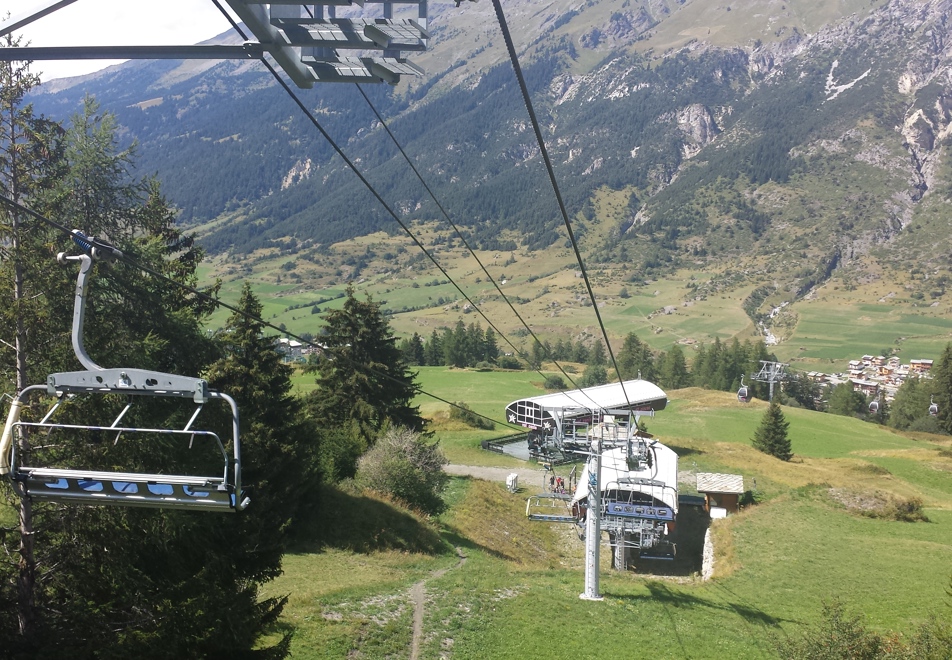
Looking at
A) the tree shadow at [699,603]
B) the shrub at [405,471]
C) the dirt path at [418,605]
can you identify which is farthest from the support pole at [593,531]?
the shrub at [405,471]

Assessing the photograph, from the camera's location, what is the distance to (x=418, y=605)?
23672 millimetres

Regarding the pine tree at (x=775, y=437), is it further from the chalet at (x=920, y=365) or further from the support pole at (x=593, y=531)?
the chalet at (x=920, y=365)

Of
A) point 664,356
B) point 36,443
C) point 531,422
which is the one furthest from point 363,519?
point 664,356

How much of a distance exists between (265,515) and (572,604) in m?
11.1

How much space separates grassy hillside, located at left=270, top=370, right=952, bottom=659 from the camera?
21.7 metres

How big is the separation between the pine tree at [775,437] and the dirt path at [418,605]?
113 ft

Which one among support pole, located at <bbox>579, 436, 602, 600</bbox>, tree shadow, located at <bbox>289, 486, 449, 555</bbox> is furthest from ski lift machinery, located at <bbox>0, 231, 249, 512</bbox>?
tree shadow, located at <bbox>289, 486, 449, 555</bbox>

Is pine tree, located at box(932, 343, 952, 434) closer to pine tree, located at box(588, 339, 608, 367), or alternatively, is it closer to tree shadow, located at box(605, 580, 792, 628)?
pine tree, located at box(588, 339, 608, 367)

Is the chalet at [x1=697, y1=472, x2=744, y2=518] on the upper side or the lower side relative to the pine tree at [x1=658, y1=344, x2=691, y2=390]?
lower

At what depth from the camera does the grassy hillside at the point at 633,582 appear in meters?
21.7

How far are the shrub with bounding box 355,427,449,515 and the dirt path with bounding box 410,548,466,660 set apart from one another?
5886mm

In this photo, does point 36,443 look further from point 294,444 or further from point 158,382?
point 294,444

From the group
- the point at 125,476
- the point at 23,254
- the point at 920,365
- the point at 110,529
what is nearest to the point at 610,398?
the point at 110,529

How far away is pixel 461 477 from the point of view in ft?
153
